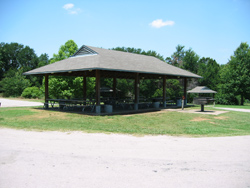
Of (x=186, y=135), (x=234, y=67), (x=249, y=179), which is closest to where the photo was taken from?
(x=249, y=179)

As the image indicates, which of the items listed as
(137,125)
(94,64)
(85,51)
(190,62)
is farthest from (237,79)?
(137,125)

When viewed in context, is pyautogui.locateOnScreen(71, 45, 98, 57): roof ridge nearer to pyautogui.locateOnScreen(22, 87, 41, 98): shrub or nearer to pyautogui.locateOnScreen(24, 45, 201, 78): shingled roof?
pyautogui.locateOnScreen(24, 45, 201, 78): shingled roof

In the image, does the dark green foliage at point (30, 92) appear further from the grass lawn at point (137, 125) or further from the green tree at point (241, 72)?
the green tree at point (241, 72)

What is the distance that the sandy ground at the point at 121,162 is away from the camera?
154 inches

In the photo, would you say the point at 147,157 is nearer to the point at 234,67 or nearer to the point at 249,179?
the point at 249,179

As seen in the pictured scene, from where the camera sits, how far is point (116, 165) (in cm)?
477

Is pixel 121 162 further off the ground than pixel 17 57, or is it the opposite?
pixel 17 57

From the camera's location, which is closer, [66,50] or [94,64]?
[94,64]

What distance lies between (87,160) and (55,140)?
2.46m

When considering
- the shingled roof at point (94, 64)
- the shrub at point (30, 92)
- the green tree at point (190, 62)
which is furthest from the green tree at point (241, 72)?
the shrub at point (30, 92)

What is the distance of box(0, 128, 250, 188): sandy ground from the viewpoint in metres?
3.92

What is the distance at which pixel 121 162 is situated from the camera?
4.97m

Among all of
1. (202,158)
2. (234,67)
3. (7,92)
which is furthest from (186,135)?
(7,92)

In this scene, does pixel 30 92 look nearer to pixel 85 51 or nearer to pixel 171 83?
pixel 171 83
